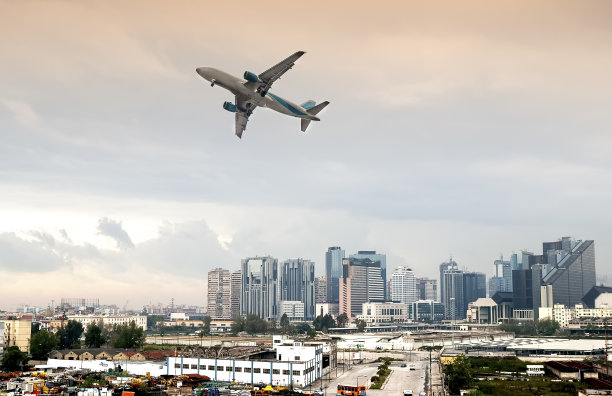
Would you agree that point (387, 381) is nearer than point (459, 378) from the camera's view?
No

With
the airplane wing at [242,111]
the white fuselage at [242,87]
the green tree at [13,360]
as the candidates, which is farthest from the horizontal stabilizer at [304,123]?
the green tree at [13,360]

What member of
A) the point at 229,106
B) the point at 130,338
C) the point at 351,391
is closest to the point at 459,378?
the point at 351,391

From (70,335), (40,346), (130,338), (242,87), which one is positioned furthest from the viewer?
(70,335)

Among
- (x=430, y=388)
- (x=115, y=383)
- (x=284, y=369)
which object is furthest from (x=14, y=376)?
(x=430, y=388)

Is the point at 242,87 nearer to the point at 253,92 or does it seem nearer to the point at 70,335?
the point at 253,92

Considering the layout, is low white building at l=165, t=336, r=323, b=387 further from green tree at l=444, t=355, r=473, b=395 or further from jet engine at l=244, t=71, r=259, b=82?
jet engine at l=244, t=71, r=259, b=82

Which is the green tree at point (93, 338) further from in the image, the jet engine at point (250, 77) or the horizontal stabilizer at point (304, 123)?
the jet engine at point (250, 77)

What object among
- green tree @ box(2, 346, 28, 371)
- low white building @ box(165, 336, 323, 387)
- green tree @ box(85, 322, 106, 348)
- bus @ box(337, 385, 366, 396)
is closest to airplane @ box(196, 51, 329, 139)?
bus @ box(337, 385, 366, 396)
